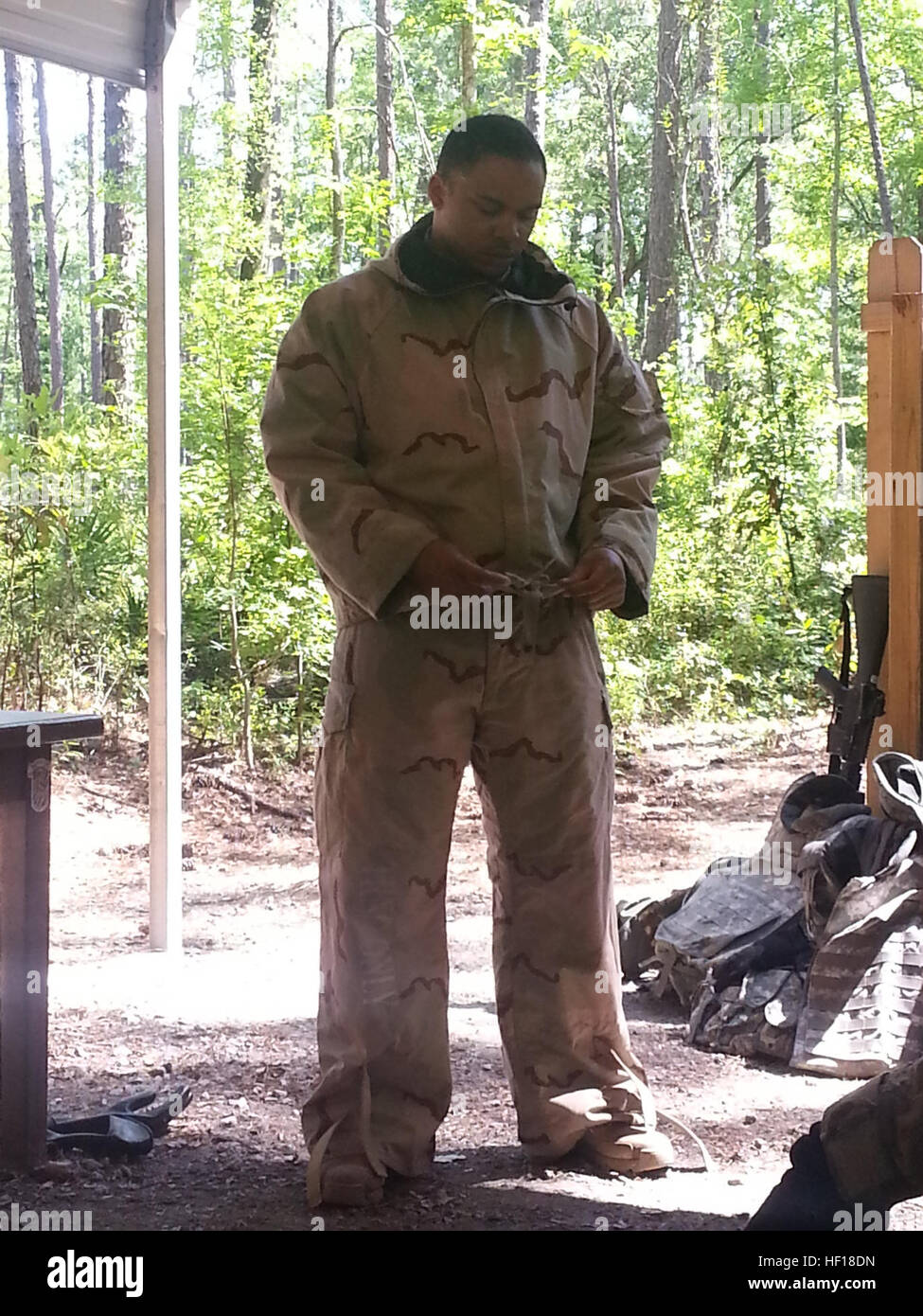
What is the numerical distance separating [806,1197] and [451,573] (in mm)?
996

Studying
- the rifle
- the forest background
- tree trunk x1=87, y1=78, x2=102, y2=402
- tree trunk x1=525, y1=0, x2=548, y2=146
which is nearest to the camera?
the rifle

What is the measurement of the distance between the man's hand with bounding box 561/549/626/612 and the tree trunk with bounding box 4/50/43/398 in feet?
24.5

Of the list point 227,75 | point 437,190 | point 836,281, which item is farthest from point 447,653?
point 227,75

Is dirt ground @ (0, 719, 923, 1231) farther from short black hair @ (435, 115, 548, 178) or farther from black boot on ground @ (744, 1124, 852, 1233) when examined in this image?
short black hair @ (435, 115, 548, 178)

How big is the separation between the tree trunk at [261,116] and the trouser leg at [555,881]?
4891 millimetres

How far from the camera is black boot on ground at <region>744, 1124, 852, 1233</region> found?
153 cm

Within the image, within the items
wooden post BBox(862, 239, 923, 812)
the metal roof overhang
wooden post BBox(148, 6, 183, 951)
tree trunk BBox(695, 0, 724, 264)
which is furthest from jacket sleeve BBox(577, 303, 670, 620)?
tree trunk BBox(695, 0, 724, 264)

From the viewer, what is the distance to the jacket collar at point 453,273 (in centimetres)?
217

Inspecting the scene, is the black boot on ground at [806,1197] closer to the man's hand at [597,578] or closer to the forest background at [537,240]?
the man's hand at [597,578]

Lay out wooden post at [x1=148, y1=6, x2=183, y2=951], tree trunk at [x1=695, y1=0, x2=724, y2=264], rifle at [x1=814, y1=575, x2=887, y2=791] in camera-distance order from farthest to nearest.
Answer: tree trunk at [x1=695, y1=0, x2=724, y2=264], wooden post at [x1=148, y1=6, x2=183, y2=951], rifle at [x1=814, y1=575, x2=887, y2=791]

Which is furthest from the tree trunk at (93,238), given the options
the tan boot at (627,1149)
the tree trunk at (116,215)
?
the tan boot at (627,1149)

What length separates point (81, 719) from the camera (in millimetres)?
2312

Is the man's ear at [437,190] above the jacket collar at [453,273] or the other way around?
above
